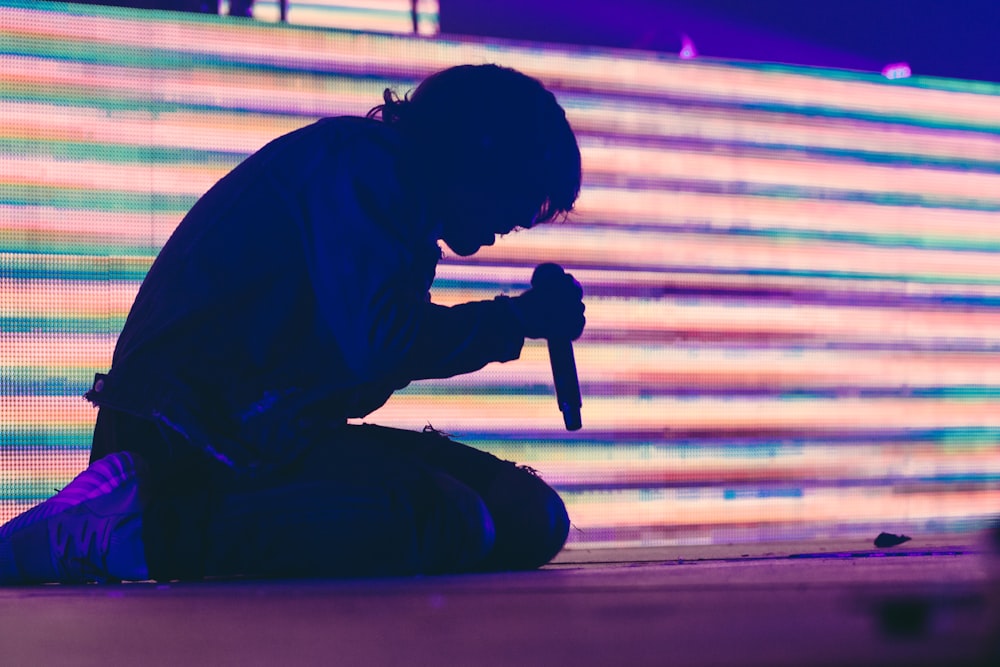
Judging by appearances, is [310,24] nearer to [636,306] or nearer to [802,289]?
[636,306]

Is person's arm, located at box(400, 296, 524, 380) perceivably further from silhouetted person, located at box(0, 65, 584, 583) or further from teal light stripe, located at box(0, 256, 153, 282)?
teal light stripe, located at box(0, 256, 153, 282)

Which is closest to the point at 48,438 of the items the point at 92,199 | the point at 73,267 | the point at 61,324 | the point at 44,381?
the point at 44,381

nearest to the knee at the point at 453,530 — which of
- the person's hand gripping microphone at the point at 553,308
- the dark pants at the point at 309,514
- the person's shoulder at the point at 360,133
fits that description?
the dark pants at the point at 309,514

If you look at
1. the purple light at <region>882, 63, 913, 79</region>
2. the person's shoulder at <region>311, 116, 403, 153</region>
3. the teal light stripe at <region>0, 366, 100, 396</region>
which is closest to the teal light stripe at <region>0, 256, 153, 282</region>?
the teal light stripe at <region>0, 366, 100, 396</region>

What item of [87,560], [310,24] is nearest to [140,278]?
[310,24]

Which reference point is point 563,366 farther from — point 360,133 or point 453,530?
point 360,133

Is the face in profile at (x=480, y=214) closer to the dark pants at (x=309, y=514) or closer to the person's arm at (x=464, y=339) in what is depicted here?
the person's arm at (x=464, y=339)

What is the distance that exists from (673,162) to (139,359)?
1503mm

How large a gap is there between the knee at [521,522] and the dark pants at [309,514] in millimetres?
110

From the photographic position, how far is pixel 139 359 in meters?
1.31

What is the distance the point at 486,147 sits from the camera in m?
1.38

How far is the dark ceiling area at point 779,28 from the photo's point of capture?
7.81ft

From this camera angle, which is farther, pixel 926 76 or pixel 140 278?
pixel 926 76

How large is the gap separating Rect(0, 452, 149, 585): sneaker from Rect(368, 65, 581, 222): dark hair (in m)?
0.60
